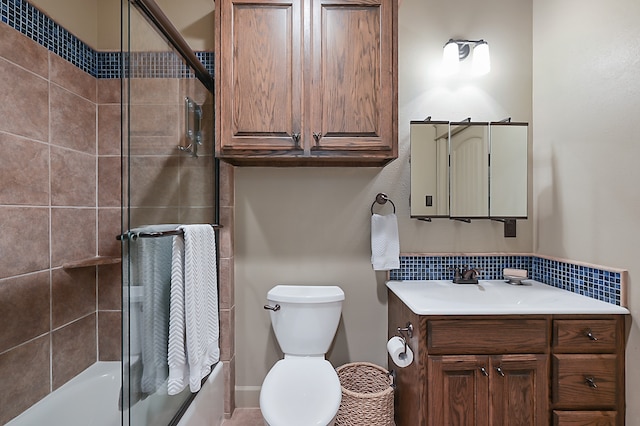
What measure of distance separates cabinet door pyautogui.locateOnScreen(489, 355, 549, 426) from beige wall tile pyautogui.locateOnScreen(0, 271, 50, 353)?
2073 mm

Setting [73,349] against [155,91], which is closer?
[155,91]

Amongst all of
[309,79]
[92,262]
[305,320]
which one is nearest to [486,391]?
[305,320]

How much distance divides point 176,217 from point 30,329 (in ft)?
3.01

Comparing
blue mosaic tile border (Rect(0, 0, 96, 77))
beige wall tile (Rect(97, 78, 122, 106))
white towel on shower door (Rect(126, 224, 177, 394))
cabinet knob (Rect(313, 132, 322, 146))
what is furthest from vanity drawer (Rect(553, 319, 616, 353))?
blue mosaic tile border (Rect(0, 0, 96, 77))

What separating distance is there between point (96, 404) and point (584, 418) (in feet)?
7.52

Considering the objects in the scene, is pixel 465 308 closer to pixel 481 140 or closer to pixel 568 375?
pixel 568 375

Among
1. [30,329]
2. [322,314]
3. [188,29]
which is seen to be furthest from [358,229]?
[30,329]

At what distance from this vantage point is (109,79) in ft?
6.60

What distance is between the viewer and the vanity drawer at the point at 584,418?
143cm

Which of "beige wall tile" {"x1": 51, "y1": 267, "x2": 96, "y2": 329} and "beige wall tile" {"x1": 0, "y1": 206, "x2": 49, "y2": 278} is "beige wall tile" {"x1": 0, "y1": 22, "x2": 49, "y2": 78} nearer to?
"beige wall tile" {"x1": 0, "y1": 206, "x2": 49, "y2": 278}

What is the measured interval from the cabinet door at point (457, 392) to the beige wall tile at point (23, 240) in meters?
1.85

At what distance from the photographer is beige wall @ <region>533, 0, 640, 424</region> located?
57.4 inches

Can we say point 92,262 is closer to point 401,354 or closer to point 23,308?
point 23,308

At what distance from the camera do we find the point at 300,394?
155cm
